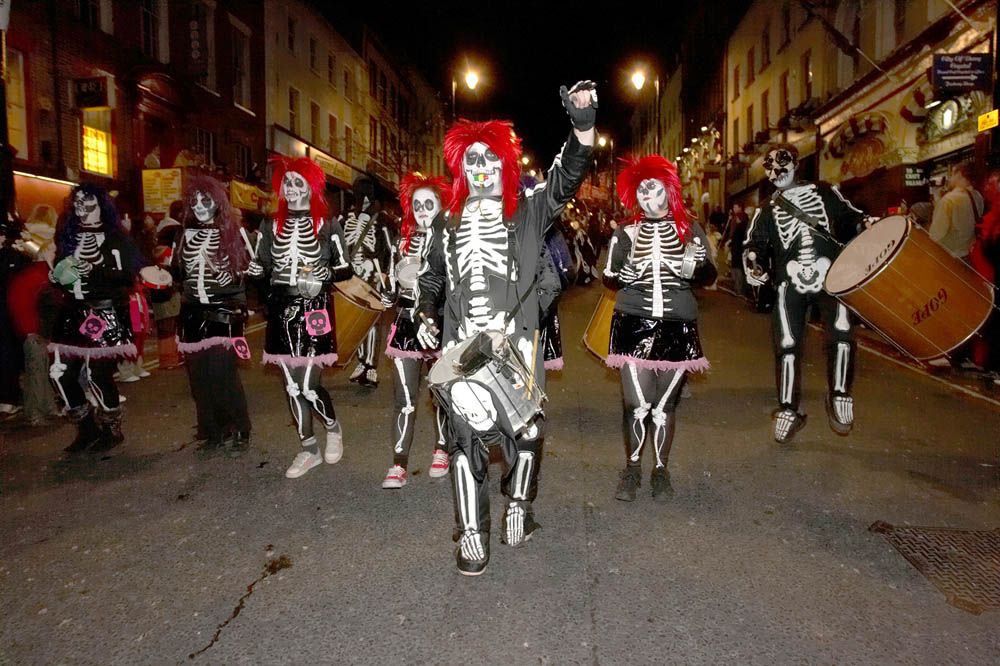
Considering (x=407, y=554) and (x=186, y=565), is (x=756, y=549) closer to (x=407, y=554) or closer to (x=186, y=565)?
(x=407, y=554)

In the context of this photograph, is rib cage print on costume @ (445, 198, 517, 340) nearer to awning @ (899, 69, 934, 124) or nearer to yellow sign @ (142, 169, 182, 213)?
awning @ (899, 69, 934, 124)

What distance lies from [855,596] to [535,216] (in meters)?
2.33

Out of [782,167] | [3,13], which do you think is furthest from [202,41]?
[782,167]

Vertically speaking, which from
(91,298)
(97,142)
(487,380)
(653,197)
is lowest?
(487,380)

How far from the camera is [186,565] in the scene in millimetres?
3709

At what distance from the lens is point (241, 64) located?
23.7 metres

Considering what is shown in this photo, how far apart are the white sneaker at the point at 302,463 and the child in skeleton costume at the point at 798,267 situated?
3.54 m

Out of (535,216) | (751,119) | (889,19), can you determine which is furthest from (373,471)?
(751,119)

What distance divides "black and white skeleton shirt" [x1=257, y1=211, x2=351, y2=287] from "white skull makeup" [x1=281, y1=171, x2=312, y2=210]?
67 millimetres

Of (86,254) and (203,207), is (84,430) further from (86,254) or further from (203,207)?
(203,207)

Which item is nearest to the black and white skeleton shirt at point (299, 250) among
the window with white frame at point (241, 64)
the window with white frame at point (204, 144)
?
the window with white frame at point (204, 144)

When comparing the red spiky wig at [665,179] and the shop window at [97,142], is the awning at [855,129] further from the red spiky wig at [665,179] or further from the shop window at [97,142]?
the shop window at [97,142]

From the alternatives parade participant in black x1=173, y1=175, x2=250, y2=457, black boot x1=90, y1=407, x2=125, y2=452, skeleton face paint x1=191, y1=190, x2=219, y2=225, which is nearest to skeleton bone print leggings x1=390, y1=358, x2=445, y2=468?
parade participant in black x1=173, y1=175, x2=250, y2=457

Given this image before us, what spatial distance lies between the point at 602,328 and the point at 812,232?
69.3 inches
